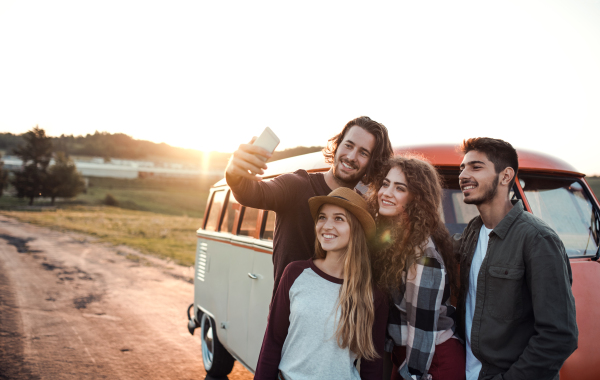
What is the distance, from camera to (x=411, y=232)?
7.12 ft

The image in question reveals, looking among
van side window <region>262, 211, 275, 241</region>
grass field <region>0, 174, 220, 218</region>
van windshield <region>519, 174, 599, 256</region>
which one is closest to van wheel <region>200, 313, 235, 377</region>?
van side window <region>262, 211, 275, 241</region>

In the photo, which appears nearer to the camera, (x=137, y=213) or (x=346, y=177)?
(x=346, y=177)

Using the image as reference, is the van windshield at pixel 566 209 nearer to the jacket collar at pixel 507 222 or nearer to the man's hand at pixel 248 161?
the jacket collar at pixel 507 222

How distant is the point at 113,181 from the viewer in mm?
81500

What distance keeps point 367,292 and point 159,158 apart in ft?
413

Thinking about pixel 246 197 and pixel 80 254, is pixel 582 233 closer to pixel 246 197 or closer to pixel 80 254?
pixel 246 197

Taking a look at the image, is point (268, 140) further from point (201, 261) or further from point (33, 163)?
point (33, 163)

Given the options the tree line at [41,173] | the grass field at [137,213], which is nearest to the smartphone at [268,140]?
the grass field at [137,213]

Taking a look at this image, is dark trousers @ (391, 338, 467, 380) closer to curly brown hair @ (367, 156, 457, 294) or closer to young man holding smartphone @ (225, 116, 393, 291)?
curly brown hair @ (367, 156, 457, 294)

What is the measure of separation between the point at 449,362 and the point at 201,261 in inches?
187

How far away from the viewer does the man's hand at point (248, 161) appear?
196 centimetres

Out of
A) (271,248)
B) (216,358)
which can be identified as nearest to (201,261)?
(216,358)

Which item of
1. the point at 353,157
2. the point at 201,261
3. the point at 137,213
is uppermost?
the point at 353,157

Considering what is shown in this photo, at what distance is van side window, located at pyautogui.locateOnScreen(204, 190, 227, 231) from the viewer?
5.91m
